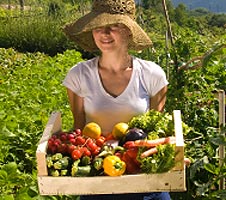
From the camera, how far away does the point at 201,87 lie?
5012mm

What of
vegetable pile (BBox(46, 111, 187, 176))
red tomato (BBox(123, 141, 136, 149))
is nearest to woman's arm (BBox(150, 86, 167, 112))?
vegetable pile (BBox(46, 111, 187, 176))

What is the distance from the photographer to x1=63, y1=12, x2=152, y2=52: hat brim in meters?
2.76

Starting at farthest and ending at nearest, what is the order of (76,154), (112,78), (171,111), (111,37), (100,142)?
(171,111)
(112,78)
(111,37)
(100,142)
(76,154)

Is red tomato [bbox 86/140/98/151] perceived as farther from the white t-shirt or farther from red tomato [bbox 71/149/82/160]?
the white t-shirt

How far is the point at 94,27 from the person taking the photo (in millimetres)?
2744

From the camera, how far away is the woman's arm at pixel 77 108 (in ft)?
9.50

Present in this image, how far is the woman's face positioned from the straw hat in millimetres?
35

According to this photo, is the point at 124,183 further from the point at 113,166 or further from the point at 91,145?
the point at 91,145

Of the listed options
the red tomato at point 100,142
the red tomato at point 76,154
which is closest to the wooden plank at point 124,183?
the red tomato at point 76,154

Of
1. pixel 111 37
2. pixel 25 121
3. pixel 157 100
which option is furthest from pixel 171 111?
pixel 111 37

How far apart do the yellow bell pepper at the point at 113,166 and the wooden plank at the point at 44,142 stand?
0.26m

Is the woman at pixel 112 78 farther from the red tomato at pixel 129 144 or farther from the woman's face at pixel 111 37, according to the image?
the red tomato at pixel 129 144

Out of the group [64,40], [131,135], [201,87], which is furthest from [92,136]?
[64,40]

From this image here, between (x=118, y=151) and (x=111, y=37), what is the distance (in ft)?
1.85
